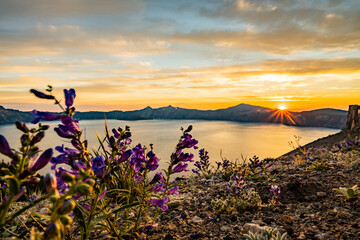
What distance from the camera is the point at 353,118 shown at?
1534 cm

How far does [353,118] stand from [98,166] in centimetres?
1790

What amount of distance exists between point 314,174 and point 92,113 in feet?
251

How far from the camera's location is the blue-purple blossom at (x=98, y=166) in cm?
178

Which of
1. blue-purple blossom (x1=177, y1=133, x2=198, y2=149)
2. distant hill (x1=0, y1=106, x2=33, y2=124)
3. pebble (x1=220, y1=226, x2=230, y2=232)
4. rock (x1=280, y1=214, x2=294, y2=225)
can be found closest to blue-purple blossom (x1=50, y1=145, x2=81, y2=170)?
blue-purple blossom (x1=177, y1=133, x2=198, y2=149)

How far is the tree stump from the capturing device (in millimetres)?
15023

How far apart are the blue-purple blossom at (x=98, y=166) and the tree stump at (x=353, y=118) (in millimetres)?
17526

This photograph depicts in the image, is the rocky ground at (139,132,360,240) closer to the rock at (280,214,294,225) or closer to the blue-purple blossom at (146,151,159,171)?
the rock at (280,214,294,225)

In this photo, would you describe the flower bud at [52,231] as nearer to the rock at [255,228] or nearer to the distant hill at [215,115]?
the rock at [255,228]

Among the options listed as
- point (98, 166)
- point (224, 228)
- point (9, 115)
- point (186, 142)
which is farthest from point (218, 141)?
point (9, 115)

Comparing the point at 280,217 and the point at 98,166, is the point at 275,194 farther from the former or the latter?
the point at 98,166

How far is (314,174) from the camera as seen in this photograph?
5211 mm

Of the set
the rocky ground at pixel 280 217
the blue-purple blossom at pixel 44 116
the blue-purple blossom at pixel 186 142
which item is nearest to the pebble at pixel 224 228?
the rocky ground at pixel 280 217

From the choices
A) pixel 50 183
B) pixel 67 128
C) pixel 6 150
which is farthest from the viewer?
pixel 67 128

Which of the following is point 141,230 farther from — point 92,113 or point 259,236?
point 92,113
